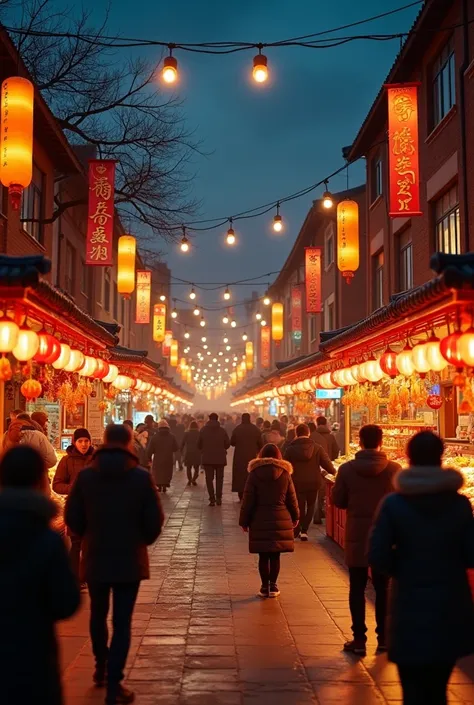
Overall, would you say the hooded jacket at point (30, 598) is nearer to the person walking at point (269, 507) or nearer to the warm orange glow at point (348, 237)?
the person walking at point (269, 507)

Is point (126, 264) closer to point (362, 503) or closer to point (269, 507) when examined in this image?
point (269, 507)

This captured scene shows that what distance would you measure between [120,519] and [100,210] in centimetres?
1227

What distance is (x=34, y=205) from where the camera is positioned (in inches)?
719

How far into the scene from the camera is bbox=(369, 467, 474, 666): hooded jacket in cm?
412

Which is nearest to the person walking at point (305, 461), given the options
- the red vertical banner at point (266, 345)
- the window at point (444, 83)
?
the window at point (444, 83)

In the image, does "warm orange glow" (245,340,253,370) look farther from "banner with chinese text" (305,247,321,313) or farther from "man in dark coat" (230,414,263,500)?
"man in dark coat" (230,414,263,500)

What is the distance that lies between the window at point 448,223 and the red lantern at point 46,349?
768 cm

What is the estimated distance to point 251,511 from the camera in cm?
895

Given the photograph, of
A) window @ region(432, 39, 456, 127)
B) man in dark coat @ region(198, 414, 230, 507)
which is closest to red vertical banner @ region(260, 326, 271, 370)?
man in dark coat @ region(198, 414, 230, 507)

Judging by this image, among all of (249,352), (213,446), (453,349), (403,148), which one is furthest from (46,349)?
(249,352)

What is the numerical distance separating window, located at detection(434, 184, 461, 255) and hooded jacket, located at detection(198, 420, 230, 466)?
6.21 meters

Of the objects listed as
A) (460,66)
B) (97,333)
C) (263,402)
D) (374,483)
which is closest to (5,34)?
(97,333)

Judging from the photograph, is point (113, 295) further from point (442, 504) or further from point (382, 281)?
point (442, 504)

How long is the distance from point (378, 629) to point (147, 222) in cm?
1781
